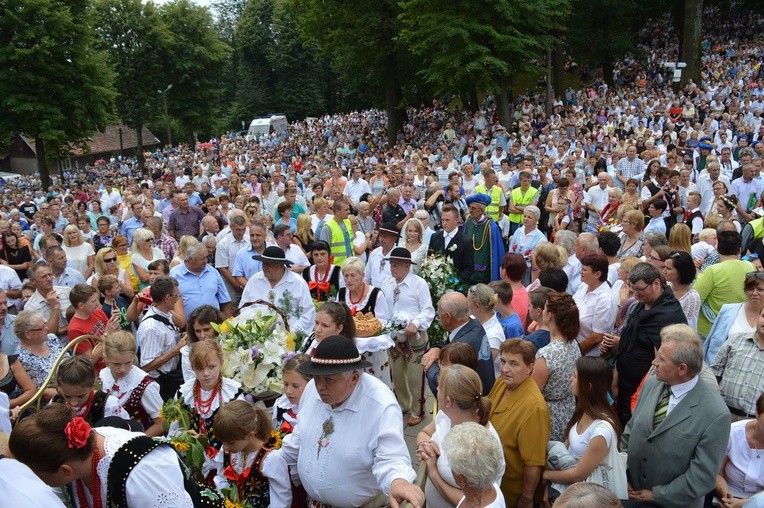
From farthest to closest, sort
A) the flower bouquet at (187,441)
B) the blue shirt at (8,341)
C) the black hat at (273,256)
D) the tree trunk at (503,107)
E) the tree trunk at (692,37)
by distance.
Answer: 1. the tree trunk at (692,37)
2. the tree trunk at (503,107)
3. the black hat at (273,256)
4. the blue shirt at (8,341)
5. the flower bouquet at (187,441)

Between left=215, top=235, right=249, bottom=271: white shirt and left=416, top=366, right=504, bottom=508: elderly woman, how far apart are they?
5.22 m

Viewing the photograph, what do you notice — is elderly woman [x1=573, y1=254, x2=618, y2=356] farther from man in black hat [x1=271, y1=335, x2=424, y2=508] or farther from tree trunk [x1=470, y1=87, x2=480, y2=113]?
tree trunk [x1=470, y1=87, x2=480, y2=113]

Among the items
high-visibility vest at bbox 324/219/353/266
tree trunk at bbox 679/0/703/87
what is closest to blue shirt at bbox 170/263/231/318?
high-visibility vest at bbox 324/219/353/266

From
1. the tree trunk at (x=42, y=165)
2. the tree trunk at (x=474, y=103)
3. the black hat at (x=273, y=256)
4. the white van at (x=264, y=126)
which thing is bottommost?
the black hat at (x=273, y=256)

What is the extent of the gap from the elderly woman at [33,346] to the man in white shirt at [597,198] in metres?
8.84

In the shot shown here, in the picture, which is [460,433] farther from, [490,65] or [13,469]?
[490,65]

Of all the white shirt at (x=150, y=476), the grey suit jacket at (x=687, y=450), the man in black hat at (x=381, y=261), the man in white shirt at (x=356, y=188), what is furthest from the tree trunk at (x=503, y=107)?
the white shirt at (x=150, y=476)

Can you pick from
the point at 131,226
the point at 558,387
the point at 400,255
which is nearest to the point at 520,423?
the point at 558,387

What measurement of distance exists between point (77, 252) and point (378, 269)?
454 cm

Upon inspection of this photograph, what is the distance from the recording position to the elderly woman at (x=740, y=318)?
4.81m

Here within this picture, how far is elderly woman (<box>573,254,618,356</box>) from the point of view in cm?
554

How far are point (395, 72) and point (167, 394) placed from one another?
1165 inches

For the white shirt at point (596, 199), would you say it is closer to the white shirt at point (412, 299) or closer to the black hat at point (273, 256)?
the white shirt at point (412, 299)

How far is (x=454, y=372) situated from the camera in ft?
12.2
